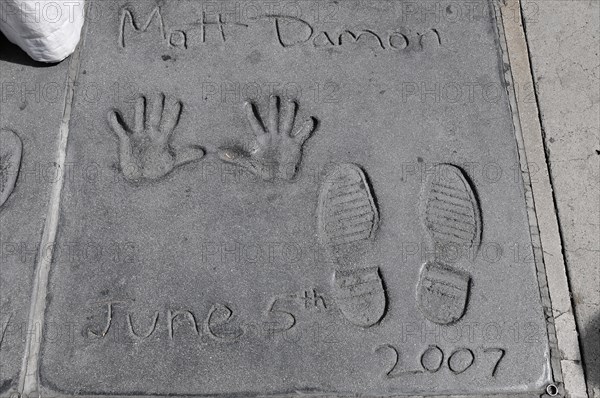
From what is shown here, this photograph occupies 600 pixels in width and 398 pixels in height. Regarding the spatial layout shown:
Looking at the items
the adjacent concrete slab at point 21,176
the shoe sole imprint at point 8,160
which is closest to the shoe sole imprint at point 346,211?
the adjacent concrete slab at point 21,176

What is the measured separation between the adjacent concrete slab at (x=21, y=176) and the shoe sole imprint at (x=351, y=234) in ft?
2.92

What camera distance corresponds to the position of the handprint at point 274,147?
6.36 ft

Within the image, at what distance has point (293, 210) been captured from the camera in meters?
1.88

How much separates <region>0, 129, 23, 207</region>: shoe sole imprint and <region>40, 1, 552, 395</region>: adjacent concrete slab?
0.18 metres

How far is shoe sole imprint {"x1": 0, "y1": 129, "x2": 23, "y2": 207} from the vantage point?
193 cm

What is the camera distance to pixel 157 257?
6.03 ft

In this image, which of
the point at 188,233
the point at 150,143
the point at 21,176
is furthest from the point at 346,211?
the point at 21,176

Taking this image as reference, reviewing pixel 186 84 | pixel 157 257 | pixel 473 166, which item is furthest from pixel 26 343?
pixel 473 166

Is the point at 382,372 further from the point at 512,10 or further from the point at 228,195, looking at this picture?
the point at 512,10

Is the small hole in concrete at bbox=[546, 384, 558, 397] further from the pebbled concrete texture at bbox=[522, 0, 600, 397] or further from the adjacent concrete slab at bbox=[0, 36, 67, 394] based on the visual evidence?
the adjacent concrete slab at bbox=[0, 36, 67, 394]

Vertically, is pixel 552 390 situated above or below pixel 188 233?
below

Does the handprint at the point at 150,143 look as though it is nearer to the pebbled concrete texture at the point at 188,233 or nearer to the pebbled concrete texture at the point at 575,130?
the pebbled concrete texture at the point at 188,233

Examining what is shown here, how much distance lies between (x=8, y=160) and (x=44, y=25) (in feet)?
1.50

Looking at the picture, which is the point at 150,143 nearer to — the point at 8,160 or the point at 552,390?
the point at 8,160
